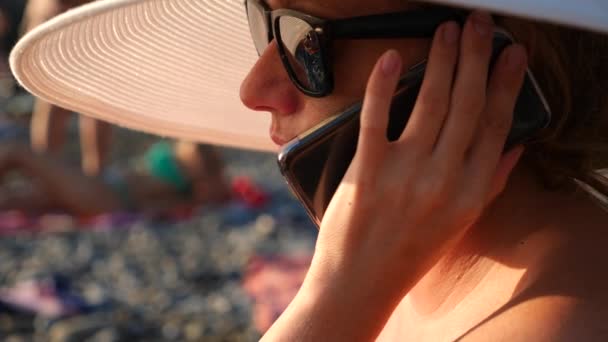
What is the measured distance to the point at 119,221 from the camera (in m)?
7.14

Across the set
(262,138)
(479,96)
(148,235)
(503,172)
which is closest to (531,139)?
(503,172)

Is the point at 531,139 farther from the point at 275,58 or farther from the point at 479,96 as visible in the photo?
the point at 275,58

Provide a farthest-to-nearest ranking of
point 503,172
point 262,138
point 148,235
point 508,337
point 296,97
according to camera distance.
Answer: point 148,235, point 262,138, point 296,97, point 503,172, point 508,337

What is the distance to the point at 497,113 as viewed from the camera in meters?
1.56

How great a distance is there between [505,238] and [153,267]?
499cm

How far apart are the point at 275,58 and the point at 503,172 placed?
512 millimetres

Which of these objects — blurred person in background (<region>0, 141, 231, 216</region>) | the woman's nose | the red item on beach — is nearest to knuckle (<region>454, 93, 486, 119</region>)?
the woman's nose

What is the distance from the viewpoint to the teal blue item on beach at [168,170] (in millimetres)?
7379

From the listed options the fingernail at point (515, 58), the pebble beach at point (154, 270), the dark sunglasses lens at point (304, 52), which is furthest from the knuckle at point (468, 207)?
the pebble beach at point (154, 270)

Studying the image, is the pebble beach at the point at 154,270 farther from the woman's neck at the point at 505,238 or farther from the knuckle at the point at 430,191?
the knuckle at the point at 430,191

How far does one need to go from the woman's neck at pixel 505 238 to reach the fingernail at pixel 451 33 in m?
0.33

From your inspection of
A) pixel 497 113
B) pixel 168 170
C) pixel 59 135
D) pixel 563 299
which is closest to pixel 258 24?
pixel 497 113

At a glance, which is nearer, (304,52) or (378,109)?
(378,109)

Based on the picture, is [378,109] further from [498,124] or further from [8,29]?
[8,29]
